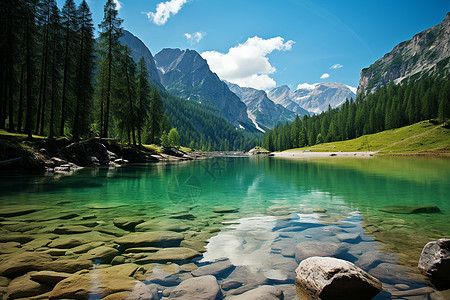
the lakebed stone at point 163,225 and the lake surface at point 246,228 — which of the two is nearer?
the lake surface at point 246,228

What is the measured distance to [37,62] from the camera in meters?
36.6

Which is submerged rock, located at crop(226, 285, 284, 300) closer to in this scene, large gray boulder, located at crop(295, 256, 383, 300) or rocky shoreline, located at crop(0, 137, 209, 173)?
large gray boulder, located at crop(295, 256, 383, 300)

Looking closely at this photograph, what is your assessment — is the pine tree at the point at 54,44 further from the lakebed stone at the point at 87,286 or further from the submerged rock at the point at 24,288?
the lakebed stone at the point at 87,286

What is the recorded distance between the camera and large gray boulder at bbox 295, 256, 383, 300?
446cm

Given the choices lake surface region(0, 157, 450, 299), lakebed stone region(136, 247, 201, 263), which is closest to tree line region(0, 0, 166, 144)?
lake surface region(0, 157, 450, 299)

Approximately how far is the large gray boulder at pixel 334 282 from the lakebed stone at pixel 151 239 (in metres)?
4.29

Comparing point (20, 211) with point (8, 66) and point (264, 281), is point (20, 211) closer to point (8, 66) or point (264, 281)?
point (264, 281)

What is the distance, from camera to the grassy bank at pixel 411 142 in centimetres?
6675

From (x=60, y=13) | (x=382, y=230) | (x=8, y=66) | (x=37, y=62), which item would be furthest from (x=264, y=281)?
(x=37, y=62)

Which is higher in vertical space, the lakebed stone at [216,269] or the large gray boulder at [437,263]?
the large gray boulder at [437,263]

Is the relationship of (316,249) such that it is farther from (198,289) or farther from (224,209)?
(224,209)

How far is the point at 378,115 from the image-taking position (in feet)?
368

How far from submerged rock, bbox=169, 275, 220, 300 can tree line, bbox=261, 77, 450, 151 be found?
364ft

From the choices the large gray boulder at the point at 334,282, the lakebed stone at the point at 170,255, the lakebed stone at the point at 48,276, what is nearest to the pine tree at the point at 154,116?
the lakebed stone at the point at 170,255
